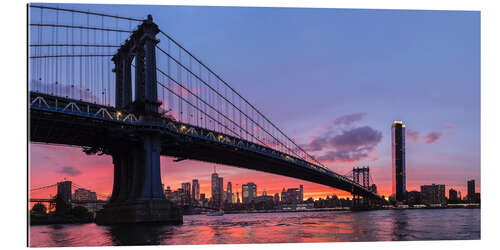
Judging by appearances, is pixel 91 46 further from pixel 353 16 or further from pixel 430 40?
pixel 430 40

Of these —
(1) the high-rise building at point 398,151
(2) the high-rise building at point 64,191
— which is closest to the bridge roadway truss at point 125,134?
(1) the high-rise building at point 398,151

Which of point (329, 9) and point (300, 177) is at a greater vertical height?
point (329, 9)

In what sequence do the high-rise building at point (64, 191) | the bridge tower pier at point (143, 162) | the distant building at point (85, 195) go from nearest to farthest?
the bridge tower pier at point (143, 162), the high-rise building at point (64, 191), the distant building at point (85, 195)

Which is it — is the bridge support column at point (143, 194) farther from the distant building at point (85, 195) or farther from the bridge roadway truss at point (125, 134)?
the distant building at point (85, 195)

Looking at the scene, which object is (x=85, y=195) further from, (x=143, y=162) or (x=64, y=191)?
(x=143, y=162)

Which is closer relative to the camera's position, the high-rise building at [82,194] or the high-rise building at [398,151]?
the high-rise building at [398,151]

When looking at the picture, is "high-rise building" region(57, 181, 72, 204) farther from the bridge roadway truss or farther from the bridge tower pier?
the bridge roadway truss

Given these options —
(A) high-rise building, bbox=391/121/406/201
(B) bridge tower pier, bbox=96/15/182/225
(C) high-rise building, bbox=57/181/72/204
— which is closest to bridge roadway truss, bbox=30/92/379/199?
(B) bridge tower pier, bbox=96/15/182/225
